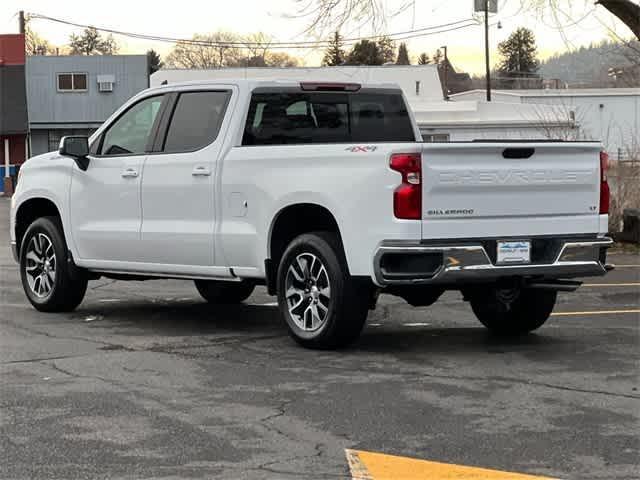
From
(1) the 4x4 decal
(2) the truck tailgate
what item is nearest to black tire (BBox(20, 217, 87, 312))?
(1) the 4x4 decal

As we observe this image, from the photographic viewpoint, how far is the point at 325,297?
29.4 ft

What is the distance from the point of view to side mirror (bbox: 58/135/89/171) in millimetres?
10938

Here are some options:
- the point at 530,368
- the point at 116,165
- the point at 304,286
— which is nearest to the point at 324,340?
the point at 304,286

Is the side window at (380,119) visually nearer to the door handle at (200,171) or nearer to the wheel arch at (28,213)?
the door handle at (200,171)

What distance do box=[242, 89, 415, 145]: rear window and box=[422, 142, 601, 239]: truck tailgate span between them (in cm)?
195

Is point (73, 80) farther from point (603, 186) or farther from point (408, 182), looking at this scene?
point (408, 182)

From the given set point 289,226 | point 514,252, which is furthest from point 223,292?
point 514,252

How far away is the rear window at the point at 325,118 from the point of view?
32.9 ft

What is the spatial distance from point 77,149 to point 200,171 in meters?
1.60

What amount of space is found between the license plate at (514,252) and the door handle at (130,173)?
3412 mm

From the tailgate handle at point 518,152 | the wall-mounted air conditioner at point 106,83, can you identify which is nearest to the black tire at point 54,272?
the tailgate handle at point 518,152

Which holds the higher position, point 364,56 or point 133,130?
point 364,56

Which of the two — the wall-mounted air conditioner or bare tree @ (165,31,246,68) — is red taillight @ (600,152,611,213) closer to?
the wall-mounted air conditioner

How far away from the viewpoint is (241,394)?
7508 millimetres
